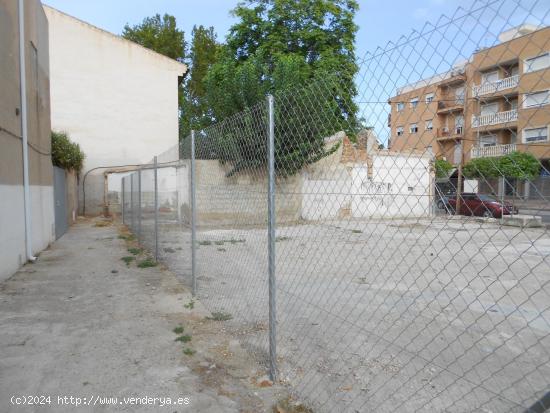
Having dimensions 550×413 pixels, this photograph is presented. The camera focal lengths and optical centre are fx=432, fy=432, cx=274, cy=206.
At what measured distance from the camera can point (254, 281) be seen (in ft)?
20.6

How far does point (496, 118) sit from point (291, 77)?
49.2 feet

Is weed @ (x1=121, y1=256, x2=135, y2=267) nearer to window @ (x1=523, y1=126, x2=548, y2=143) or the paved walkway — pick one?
→ the paved walkway

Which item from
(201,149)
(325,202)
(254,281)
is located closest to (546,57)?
(325,202)

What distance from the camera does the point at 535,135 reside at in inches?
56.9

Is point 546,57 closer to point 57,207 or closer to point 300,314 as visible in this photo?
point 300,314

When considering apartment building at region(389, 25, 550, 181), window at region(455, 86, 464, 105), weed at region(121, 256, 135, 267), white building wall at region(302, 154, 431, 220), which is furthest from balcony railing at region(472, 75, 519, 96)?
weed at region(121, 256, 135, 267)

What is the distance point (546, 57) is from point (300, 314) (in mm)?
3886

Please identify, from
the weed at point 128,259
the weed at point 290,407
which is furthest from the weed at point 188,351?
the weed at point 128,259

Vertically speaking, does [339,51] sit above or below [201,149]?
above

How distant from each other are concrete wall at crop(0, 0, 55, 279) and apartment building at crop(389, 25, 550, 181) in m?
6.77

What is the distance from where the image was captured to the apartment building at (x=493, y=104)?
1.47m

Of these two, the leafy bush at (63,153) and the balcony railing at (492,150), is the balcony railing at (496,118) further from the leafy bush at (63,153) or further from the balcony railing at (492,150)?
the leafy bush at (63,153)

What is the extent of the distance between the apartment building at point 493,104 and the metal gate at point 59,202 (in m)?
11.5

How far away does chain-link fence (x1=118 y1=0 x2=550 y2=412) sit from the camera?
158 cm
